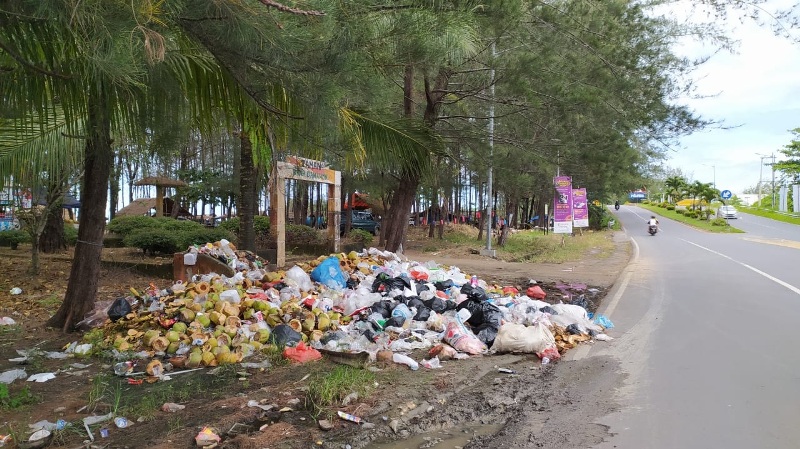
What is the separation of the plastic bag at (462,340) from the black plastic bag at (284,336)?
1.79m

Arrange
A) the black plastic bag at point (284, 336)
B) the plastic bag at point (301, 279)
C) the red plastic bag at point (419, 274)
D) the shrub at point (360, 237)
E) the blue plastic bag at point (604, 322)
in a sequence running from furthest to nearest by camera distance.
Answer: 1. the shrub at point (360, 237)
2. the red plastic bag at point (419, 274)
3. the plastic bag at point (301, 279)
4. the blue plastic bag at point (604, 322)
5. the black plastic bag at point (284, 336)

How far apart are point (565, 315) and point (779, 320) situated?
340cm

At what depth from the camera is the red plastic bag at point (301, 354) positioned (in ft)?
19.2

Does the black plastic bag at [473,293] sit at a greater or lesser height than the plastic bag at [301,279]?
lesser

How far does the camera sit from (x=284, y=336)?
644 centimetres

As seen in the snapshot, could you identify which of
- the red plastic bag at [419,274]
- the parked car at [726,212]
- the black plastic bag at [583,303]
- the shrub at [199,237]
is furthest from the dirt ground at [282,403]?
the parked car at [726,212]

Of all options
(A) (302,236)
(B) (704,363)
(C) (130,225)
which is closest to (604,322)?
(B) (704,363)

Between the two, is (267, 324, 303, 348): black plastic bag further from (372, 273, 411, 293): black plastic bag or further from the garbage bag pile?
(372, 273, 411, 293): black plastic bag

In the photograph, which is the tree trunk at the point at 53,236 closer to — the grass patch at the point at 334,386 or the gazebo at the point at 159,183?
the gazebo at the point at 159,183

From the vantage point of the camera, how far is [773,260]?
17.4 m

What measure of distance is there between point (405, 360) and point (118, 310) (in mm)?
3872

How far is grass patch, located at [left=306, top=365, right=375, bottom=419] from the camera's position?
4445 millimetres

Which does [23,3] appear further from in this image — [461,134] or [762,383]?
[461,134]

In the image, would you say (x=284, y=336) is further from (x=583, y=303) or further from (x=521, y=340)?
(x=583, y=303)
